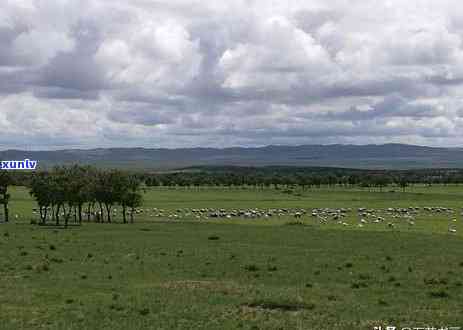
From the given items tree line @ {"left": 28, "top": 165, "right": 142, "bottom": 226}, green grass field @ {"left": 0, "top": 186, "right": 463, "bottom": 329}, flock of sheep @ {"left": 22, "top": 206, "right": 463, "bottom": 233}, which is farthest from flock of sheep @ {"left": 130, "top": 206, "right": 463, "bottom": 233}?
green grass field @ {"left": 0, "top": 186, "right": 463, "bottom": 329}

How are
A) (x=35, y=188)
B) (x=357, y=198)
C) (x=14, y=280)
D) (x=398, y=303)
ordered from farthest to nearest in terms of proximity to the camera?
(x=357, y=198)
(x=35, y=188)
(x=14, y=280)
(x=398, y=303)

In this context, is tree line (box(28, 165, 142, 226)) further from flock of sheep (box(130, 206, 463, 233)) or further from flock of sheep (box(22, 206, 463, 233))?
flock of sheep (box(130, 206, 463, 233))

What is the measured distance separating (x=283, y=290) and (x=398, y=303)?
479 cm

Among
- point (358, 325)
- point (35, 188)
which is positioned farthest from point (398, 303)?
point (35, 188)

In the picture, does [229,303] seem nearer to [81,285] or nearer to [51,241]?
[81,285]

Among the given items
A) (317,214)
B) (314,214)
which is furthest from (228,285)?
(314,214)

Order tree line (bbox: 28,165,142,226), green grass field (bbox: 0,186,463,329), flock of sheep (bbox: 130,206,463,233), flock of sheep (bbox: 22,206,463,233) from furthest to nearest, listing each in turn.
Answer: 1. flock of sheep (bbox: 130,206,463,233)
2. flock of sheep (bbox: 22,206,463,233)
3. tree line (bbox: 28,165,142,226)
4. green grass field (bbox: 0,186,463,329)

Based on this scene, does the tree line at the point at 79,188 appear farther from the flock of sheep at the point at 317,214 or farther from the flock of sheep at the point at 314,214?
the flock of sheep at the point at 317,214

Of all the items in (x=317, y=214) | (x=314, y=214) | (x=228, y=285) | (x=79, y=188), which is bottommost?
(x=314, y=214)

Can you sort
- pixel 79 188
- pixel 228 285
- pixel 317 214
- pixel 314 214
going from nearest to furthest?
pixel 228 285 → pixel 79 188 → pixel 317 214 → pixel 314 214

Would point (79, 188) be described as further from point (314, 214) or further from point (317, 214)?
point (314, 214)

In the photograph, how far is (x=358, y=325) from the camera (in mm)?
18453

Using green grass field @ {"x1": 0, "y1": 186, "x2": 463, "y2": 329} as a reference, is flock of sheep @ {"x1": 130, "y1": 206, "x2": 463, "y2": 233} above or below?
below

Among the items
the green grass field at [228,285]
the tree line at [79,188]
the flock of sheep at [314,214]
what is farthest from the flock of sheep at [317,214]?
the green grass field at [228,285]
